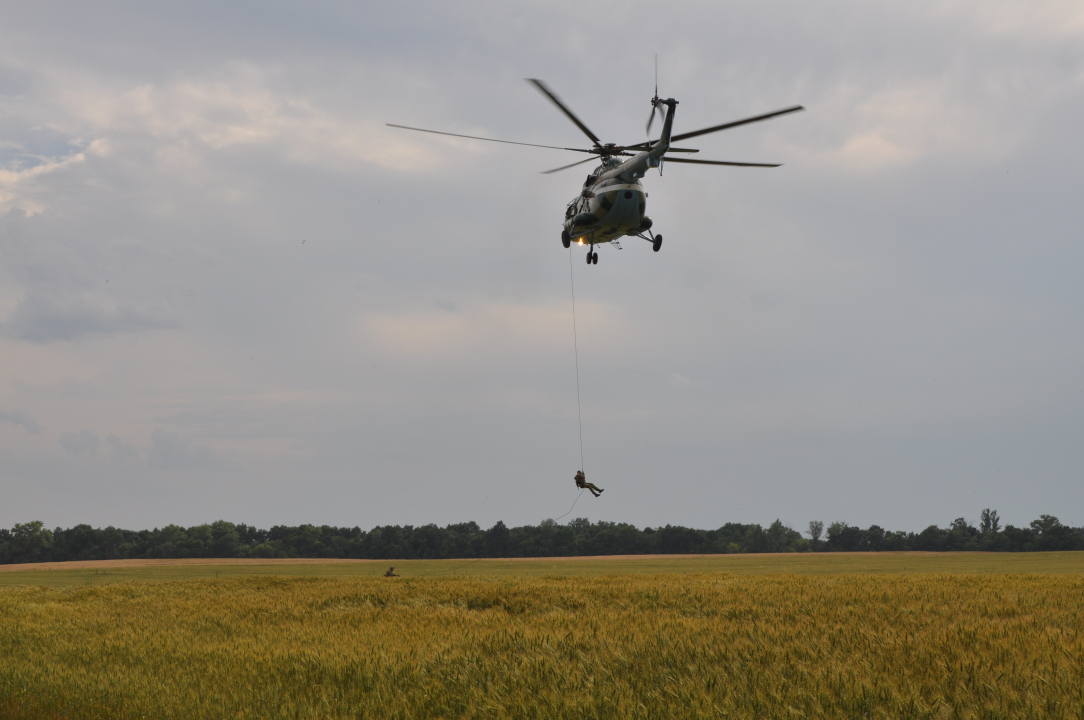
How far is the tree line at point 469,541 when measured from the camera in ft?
451

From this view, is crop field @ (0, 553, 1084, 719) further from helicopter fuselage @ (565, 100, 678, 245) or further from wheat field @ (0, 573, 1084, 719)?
helicopter fuselage @ (565, 100, 678, 245)

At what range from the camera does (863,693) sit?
11344 mm

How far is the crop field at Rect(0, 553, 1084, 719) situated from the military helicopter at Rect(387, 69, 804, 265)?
12530 millimetres

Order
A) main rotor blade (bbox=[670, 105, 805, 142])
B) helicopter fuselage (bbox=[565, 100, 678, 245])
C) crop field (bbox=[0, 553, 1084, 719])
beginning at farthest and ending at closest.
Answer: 1. helicopter fuselage (bbox=[565, 100, 678, 245])
2. main rotor blade (bbox=[670, 105, 805, 142])
3. crop field (bbox=[0, 553, 1084, 719])

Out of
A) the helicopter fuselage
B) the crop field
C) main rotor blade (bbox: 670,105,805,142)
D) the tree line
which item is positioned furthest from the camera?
the tree line

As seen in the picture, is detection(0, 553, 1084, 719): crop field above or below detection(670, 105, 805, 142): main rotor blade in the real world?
below

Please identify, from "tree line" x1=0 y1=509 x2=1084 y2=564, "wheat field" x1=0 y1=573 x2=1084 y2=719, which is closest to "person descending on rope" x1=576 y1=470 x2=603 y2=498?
"wheat field" x1=0 y1=573 x2=1084 y2=719

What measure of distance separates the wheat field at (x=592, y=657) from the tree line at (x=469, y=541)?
113m

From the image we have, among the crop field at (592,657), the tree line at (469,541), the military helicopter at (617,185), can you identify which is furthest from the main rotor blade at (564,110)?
the tree line at (469,541)

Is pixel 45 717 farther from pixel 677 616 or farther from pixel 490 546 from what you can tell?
pixel 490 546

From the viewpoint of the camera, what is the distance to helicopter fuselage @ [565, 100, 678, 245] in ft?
84.5

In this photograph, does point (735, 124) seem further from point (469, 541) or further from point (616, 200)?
point (469, 541)

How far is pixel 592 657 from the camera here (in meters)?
15.3

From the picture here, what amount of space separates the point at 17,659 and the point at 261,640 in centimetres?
580
